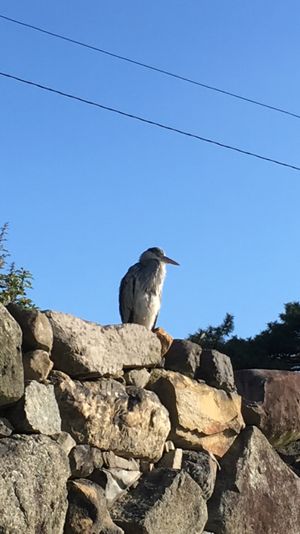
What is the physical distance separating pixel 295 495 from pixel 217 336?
970 cm

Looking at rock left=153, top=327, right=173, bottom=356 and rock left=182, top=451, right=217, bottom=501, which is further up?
rock left=153, top=327, right=173, bottom=356

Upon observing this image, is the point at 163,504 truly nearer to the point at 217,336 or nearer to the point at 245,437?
the point at 245,437

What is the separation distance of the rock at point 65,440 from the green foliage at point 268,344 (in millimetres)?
10859

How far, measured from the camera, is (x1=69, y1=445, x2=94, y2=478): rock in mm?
4883

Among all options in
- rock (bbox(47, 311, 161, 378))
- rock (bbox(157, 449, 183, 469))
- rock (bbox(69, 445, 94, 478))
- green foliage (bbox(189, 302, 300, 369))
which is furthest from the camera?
green foliage (bbox(189, 302, 300, 369))

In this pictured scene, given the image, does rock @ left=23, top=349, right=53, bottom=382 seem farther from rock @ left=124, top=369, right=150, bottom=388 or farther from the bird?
the bird

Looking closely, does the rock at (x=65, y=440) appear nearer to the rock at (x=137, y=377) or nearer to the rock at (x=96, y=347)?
the rock at (x=96, y=347)

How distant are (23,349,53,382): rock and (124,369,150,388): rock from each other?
788 mm

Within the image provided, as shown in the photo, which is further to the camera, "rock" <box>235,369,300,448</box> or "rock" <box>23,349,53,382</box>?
"rock" <box>235,369,300,448</box>

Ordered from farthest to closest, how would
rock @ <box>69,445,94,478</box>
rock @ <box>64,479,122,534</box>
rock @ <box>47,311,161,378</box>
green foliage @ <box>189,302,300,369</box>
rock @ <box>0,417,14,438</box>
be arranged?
green foliage @ <box>189,302,300,369</box> < rock @ <box>47,311,161,378</box> < rock @ <box>69,445,94,478</box> < rock @ <box>64,479,122,534</box> < rock @ <box>0,417,14,438</box>

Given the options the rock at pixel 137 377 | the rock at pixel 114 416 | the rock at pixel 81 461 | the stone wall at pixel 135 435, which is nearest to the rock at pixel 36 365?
the stone wall at pixel 135 435

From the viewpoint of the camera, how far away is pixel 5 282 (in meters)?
5.91

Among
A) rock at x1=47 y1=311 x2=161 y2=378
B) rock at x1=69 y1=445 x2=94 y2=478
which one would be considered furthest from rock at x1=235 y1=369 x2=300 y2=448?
rock at x1=69 y1=445 x2=94 y2=478

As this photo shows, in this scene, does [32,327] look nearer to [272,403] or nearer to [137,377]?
[137,377]
